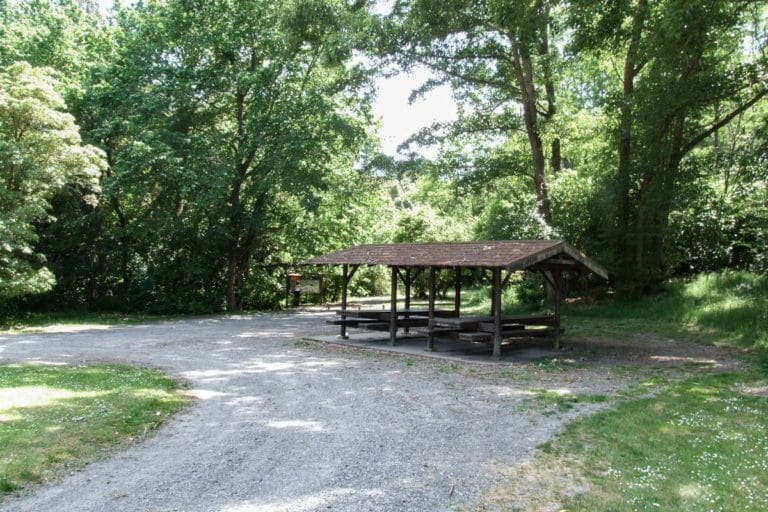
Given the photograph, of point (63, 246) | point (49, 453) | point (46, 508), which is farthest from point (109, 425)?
point (63, 246)

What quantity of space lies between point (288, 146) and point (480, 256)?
34.3 ft

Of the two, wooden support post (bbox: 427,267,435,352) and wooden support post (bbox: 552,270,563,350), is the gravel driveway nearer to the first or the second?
wooden support post (bbox: 427,267,435,352)

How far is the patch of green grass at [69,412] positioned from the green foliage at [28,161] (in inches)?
267

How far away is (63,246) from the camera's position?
2169 centimetres

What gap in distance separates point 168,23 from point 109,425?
18.7 metres

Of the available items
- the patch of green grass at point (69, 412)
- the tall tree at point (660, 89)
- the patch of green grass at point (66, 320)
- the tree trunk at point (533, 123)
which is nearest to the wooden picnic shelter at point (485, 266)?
the tall tree at point (660, 89)

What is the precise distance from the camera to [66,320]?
1970 centimetres

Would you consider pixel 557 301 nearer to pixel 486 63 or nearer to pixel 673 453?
pixel 673 453

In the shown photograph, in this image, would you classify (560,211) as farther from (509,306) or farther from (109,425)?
(109,425)

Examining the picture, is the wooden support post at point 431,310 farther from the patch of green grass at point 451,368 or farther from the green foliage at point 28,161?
the green foliage at point 28,161

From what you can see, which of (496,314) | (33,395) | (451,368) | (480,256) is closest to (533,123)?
(480,256)

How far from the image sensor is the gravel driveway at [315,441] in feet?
15.0

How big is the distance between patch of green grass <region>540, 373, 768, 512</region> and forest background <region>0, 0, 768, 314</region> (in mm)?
9117

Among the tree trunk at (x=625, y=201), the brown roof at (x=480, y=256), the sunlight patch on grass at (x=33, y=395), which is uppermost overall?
the tree trunk at (x=625, y=201)
